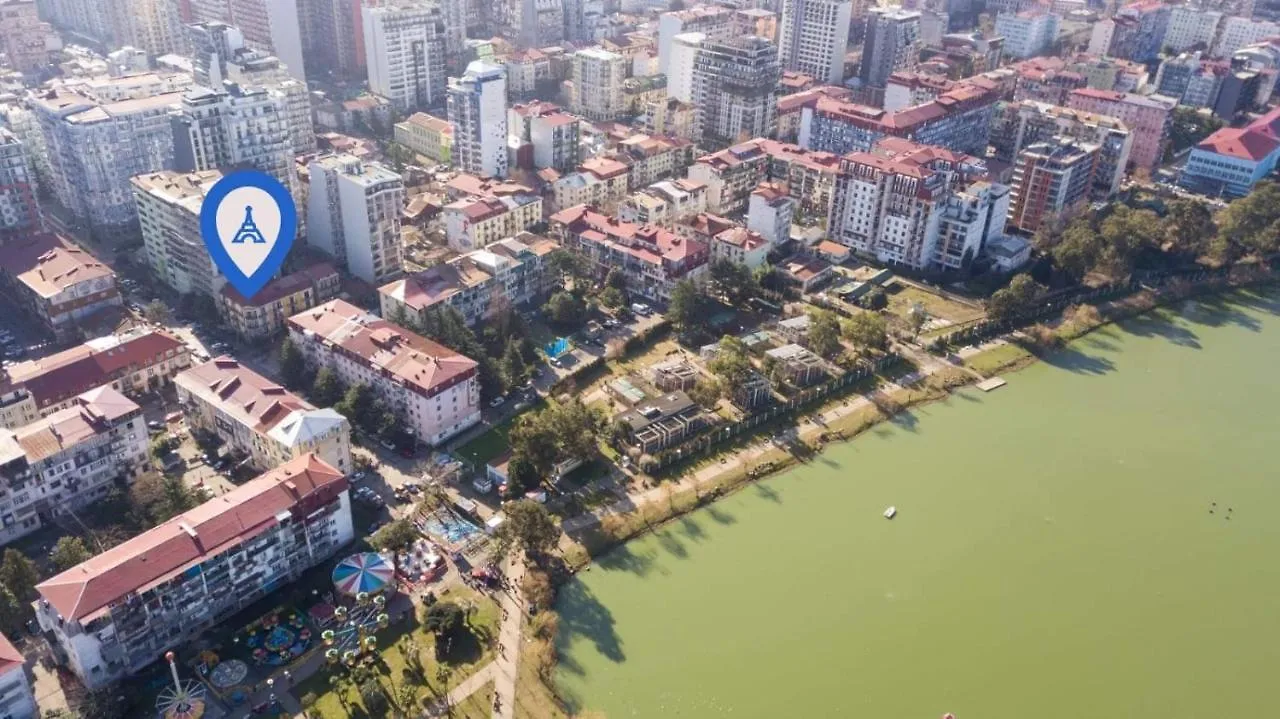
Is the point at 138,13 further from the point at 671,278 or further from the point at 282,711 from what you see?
the point at 282,711

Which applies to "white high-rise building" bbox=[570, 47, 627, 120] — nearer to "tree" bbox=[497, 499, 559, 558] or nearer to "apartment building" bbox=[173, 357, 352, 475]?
"apartment building" bbox=[173, 357, 352, 475]

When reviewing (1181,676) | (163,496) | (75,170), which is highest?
(75,170)

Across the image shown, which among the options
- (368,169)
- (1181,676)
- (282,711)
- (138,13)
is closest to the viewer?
(282,711)

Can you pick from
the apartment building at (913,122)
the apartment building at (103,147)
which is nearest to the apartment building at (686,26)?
the apartment building at (913,122)

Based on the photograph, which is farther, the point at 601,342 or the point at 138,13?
the point at 138,13

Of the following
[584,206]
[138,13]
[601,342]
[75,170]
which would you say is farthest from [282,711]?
[138,13]

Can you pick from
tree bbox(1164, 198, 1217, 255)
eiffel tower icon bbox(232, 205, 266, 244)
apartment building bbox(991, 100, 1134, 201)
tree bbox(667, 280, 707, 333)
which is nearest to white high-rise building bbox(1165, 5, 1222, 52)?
apartment building bbox(991, 100, 1134, 201)

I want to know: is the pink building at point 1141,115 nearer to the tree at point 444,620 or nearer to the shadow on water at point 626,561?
the shadow on water at point 626,561
